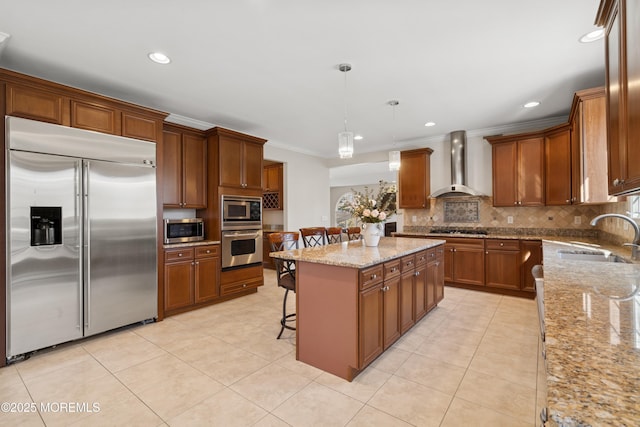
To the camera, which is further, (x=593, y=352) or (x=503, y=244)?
(x=503, y=244)

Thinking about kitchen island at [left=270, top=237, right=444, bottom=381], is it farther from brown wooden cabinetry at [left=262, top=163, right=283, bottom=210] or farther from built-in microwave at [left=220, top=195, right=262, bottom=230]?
brown wooden cabinetry at [left=262, top=163, right=283, bottom=210]

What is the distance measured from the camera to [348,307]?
7.12 feet

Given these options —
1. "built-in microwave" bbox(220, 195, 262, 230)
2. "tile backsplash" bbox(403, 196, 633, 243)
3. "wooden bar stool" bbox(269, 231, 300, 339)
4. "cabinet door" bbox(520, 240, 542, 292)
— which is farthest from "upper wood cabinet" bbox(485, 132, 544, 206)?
"built-in microwave" bbox(220, 195, 262, 230)

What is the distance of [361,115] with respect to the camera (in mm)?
4238

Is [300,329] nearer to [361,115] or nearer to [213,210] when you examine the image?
[213,210]

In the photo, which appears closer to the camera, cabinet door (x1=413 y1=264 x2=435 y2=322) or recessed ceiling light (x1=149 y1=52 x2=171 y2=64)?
recessed ceiling light (x1=149 y1=52 x2=171 y2=64)

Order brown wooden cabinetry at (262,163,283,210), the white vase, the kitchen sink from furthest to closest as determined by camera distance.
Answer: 1. brown wooden cabinetry at (262,163,283,210)
2. the white vase
3. the kitchen sink

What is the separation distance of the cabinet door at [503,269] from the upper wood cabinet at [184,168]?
4.46 meters

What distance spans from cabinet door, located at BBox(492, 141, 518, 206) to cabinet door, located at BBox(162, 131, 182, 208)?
16.1 ft

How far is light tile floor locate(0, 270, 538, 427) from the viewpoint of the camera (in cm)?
181

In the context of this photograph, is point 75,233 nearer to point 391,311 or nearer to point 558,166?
point 391,311

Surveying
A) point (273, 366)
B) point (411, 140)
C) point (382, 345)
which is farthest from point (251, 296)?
point (411, 140)

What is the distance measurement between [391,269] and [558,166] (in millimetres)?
3396

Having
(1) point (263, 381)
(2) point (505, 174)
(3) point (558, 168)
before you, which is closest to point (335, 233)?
(1) point (263, 381)
